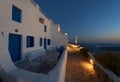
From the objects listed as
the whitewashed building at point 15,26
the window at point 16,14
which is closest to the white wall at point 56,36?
the whitewashed building at point 15,26

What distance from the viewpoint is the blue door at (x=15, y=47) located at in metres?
10.1

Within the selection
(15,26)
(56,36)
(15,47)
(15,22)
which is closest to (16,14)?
(15,22)

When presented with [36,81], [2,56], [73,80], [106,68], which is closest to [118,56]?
[106,68]

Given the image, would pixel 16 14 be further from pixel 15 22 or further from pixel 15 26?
pixel 15 26

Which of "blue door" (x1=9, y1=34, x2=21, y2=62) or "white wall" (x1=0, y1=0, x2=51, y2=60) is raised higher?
"white wall" (x1=0, y1=0, x2=51, y2=60)

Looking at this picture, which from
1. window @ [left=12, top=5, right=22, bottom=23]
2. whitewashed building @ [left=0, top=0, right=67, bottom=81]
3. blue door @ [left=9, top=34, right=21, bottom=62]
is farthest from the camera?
window @ [left=12, top=5, right=22, bottom=23]

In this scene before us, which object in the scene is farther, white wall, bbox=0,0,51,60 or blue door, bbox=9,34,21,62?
blue door, bbox=9,34,21,62

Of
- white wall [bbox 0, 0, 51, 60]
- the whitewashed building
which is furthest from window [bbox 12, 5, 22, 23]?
white wall [bbox 0, 0, 51, 60]

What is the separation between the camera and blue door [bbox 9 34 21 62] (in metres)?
10.1

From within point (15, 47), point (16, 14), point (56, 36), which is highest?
point (16, 14)

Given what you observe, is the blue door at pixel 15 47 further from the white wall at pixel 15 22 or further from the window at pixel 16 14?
the window at pixel 16 14

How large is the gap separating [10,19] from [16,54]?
253 cm

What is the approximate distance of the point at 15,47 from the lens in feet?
35.2

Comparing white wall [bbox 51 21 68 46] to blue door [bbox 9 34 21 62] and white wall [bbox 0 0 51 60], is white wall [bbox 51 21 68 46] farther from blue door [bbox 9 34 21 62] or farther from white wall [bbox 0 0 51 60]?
blue door [bbox 9 34 21 62]
